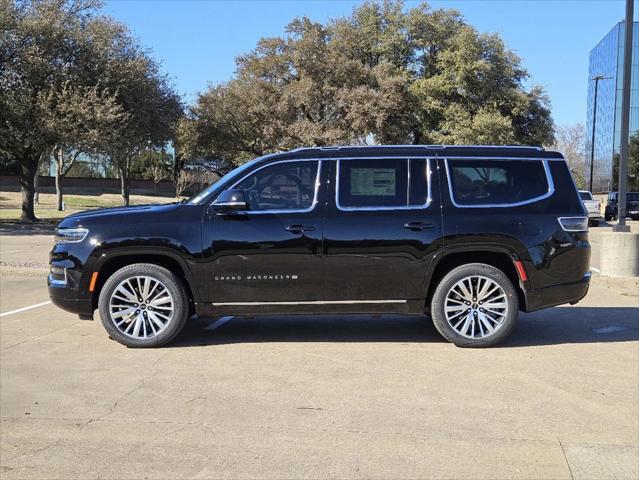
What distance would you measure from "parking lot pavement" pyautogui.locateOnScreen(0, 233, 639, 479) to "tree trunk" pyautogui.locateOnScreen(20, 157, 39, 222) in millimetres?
23423

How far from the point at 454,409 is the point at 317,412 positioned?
1026 millimetres

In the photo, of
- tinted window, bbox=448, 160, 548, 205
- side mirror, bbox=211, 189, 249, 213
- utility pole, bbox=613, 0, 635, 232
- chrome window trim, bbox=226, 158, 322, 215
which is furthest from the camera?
utility pole, bbox=613, 0, 635, 232

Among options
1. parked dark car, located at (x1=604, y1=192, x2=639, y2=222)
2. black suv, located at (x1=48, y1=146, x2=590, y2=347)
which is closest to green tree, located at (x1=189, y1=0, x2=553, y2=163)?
parked dark car, located at (x1=604, y1=192, x2=639, y2=222)

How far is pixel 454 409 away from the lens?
459 centimetres

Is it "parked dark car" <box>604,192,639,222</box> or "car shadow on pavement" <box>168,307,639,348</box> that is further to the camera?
"parked dark car" <box>604,192,639,222</box>

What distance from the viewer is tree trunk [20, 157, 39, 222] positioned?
28078 millimetres

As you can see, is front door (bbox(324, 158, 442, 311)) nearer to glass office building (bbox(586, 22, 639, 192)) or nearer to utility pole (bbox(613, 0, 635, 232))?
utility pole (bbox(613, 0, 635, 232))

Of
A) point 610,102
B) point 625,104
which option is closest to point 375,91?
point 625,104

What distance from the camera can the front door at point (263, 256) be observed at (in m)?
6.07

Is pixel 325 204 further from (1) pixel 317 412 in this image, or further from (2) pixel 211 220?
(1) pixel 317 412

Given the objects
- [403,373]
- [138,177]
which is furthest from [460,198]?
[138,177]

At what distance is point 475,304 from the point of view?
6.25 m

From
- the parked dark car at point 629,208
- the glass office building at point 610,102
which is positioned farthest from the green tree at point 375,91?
the glass office building at point 610,102

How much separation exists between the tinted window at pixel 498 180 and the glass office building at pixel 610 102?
175 feet
